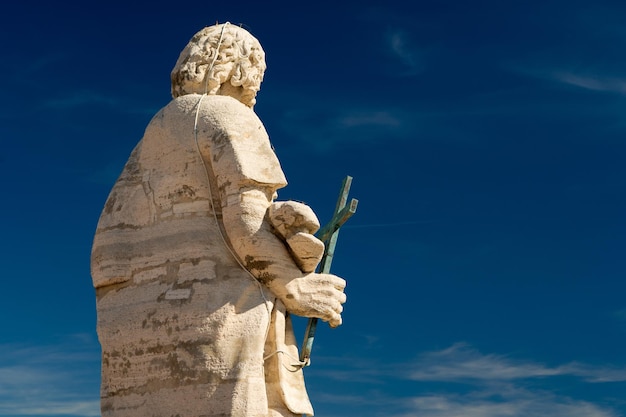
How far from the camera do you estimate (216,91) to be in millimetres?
10031

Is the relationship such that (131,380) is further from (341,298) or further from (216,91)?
(216,91)

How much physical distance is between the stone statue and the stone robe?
0.03 feet

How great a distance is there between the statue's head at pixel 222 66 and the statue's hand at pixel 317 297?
6.14 feet

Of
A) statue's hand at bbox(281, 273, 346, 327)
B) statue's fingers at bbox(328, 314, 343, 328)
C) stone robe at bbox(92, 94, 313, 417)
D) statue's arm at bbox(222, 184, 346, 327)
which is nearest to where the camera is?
stone robe at bbox(92, 94, 313, 417)

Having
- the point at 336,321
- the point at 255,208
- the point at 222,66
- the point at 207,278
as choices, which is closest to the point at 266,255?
the point at 255,208

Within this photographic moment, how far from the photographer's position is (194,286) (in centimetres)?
918

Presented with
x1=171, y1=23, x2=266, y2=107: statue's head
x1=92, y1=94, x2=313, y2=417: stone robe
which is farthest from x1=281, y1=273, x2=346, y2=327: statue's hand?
x1=171, y1=23, x2=266, y2=107: statue's head

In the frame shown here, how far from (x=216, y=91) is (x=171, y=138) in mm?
670

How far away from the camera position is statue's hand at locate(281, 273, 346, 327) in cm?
930

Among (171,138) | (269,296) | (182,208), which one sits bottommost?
(269,296)

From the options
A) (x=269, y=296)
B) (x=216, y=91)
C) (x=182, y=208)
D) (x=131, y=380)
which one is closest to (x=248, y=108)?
(x=216, y=91)

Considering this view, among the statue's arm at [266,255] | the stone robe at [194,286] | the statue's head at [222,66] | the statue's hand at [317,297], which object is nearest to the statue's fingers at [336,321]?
the statue's hand at [317,297]

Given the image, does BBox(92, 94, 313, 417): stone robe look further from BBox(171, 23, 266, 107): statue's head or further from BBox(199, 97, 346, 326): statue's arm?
BBox(171, 23, 266, 107): statue's head

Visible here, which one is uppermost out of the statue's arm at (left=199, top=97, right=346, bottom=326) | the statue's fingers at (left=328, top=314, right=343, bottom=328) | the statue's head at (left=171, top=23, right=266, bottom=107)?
the statue's head at (left=171, top=23, right=266, bottom=107)
